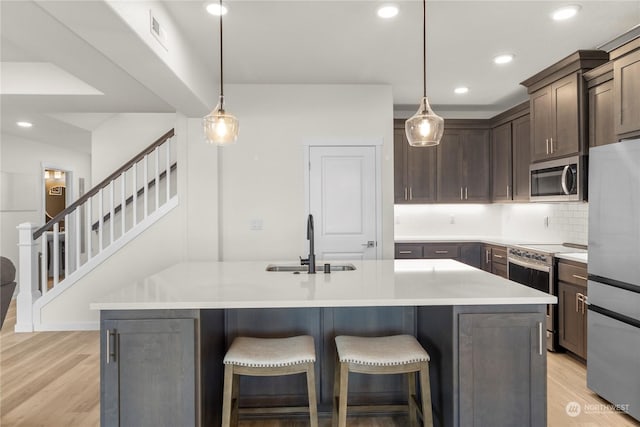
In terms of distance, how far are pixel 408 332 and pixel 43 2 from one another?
2.53 metres

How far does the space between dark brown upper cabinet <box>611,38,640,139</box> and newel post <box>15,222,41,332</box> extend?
5.43 meters

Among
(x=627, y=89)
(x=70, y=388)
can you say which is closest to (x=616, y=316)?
(x=627, y=89)

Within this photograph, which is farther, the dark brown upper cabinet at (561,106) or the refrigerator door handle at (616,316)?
the dark brown upper cabinet at (561,106)

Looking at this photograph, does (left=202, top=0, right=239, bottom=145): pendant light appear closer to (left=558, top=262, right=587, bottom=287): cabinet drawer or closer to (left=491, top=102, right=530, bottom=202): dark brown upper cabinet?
(left=558, top=262, right=587, bottom=287): cabinet drawer

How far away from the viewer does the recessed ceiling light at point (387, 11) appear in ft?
8.70

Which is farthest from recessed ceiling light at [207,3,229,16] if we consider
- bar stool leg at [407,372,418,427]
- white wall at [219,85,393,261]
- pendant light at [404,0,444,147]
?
bar stool leg at [407,372,418,427]

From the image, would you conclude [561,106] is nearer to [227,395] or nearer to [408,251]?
[408,251]

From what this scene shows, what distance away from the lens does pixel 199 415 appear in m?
1.80

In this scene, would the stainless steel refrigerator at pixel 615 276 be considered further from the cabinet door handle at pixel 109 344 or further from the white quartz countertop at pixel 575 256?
the cabinet door handle at pixel 109 344

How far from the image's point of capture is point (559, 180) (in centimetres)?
363

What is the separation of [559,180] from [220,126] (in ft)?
9.93

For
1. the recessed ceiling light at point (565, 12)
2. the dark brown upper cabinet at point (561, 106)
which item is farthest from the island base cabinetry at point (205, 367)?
the dark brown upper cabinet at point (561, 106)

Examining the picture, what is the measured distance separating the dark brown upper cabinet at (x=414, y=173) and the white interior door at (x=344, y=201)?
3.05 feet

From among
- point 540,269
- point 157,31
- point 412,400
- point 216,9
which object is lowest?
point 412,400
